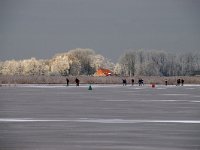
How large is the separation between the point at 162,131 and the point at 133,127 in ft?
5.23

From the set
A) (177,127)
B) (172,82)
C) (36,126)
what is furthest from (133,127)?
(172,82)

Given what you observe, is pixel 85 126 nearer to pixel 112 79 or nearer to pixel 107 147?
pixel 107 147

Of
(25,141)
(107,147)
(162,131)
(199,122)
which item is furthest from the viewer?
(199,122)

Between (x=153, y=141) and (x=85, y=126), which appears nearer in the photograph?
(x=153, y=141)

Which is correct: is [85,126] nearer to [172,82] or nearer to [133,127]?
[133,127]

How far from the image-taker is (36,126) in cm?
1958

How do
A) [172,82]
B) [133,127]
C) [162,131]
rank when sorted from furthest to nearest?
[172,82] < [133,127] < [162,131]

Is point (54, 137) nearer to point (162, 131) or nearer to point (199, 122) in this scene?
point (162, 131)

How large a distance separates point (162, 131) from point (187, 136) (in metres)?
1.61

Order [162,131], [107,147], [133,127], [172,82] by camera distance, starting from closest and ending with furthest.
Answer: [107,147]
[162,131]
[133,127]
[172,82]

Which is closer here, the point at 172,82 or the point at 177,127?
the point at 177,127

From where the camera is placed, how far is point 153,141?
15297mm

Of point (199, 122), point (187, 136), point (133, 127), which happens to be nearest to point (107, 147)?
point (187, 136)

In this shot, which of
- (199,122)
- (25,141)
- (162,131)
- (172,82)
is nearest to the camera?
(25,141)
